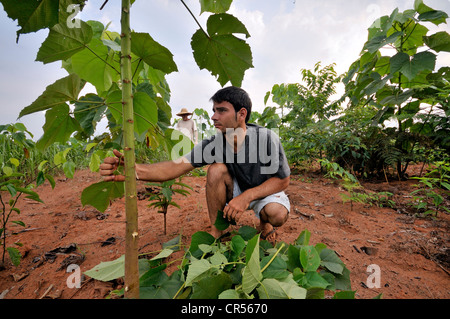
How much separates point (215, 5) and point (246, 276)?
1173 millimetres

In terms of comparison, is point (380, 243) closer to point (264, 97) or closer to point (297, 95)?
point (264, 97)

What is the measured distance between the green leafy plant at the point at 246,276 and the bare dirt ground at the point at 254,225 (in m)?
0.28

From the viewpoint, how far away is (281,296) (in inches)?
28.6

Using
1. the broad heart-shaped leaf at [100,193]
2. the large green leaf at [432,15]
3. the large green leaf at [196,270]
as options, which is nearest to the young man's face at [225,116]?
the broad heart-shaped leaf at [100,193]

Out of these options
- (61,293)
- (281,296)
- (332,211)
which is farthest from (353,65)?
→ (61,293)

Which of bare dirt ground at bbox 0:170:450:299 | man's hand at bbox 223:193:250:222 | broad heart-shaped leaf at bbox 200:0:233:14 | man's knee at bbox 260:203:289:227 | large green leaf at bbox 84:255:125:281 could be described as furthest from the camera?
man's knee at bbox 260:203:289:227

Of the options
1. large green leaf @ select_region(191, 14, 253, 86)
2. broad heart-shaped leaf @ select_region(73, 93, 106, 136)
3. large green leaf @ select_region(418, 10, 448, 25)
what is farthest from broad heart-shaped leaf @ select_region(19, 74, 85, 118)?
large green leaf @ select_region(418, 10, 448, 25)

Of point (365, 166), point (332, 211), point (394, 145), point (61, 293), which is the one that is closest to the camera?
point (61, 293)

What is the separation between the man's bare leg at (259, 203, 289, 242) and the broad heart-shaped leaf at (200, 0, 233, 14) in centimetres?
128

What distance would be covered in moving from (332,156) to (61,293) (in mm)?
3674

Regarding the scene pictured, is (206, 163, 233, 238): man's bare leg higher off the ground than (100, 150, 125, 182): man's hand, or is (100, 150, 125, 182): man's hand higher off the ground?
(100, 150, 125, 182): man's hand

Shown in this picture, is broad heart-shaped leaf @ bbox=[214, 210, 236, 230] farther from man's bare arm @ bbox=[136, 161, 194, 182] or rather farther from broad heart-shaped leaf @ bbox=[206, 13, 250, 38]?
broad heart-shaped leaf @ bbox=[206, 13, 250, 38]

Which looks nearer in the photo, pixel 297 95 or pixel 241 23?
pixel 241 23

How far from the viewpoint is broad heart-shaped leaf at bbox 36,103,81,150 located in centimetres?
80
